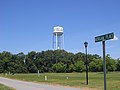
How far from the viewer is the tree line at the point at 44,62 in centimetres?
13688

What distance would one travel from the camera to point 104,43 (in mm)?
12359

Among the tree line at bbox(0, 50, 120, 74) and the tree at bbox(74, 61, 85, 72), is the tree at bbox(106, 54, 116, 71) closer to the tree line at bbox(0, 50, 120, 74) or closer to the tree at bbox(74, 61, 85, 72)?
the tree line at bbox(0, 50, 120, 74)

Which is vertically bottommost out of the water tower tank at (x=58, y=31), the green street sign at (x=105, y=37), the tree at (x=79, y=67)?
the green street sign at (x=105, y=37)

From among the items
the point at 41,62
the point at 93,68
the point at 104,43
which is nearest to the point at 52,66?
the point at 41,62

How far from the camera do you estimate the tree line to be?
13688 centimetres

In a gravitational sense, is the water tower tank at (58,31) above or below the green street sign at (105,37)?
above

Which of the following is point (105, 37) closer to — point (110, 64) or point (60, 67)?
point (110, 64)

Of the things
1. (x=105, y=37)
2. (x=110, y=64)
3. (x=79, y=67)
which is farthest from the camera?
(x=79, y=67)

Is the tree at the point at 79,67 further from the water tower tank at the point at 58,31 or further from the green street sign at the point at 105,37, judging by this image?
the green street sign at the point at 105,37

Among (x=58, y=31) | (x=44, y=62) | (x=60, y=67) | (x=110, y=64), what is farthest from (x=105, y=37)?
(x=58, y=31)

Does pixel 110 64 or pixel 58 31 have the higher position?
pixel 58 31

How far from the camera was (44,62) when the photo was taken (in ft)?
489

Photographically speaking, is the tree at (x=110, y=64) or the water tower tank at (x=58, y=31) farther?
the water tower tank at (x=58, y=31)

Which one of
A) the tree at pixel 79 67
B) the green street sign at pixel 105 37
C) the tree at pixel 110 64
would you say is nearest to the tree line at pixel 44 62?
the tree at pixel 79 67
